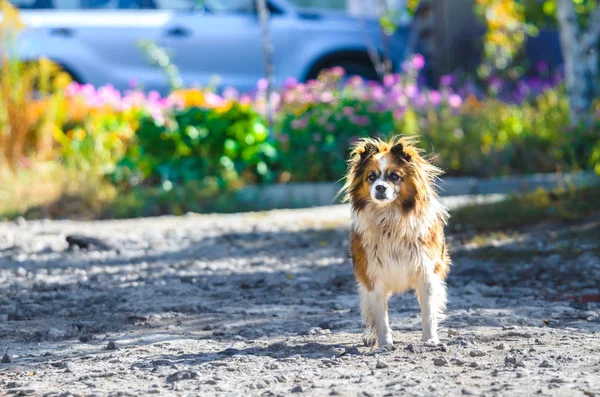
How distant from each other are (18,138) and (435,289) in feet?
26.3

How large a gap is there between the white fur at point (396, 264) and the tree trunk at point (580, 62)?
6.31 m

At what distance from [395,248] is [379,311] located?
32 cm

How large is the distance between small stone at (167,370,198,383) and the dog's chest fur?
1169 millimetres

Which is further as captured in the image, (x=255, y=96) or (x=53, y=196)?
(x=255, y=96)

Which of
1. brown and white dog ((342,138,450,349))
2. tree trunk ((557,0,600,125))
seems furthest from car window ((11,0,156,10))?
brown and white dog ((342,138,450,349))

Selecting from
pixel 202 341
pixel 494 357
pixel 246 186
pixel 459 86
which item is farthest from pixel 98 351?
pixel 459 86

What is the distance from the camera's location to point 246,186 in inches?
434

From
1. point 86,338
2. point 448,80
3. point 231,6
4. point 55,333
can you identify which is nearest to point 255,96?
point 231,6

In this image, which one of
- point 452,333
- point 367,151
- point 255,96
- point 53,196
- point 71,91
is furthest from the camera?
point 255,96

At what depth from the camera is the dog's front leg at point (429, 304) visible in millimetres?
4980

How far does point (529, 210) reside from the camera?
8.93 meters

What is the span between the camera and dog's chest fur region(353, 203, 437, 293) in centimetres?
501

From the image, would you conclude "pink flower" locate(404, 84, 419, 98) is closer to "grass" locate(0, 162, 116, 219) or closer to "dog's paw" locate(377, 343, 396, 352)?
"grass" locate(0, 162, 116, 219)

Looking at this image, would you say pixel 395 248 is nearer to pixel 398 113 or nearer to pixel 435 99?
pixel 398 113
